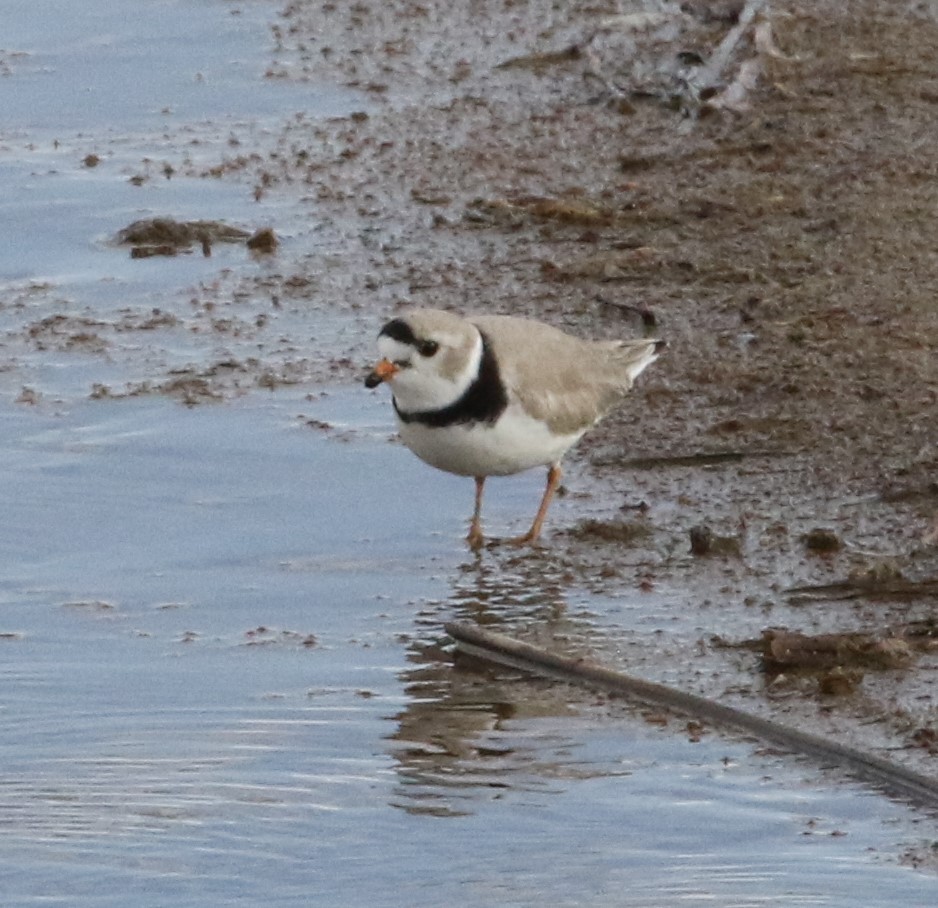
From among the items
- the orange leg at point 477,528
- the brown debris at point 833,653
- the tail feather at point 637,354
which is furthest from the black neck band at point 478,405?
the brown debris at point 833,653

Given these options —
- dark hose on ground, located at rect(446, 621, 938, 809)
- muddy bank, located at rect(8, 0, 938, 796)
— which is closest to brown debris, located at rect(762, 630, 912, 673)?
muddy bank, located at rect(8, 0, 938, 796)

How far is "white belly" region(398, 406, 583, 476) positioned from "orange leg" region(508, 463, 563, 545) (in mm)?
143

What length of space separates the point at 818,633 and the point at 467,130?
5.72 m

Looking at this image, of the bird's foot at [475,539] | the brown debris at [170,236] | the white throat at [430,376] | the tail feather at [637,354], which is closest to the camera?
the white throat at [430,376]

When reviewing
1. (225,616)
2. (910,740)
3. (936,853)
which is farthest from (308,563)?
(936,853)

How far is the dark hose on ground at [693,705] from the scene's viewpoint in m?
5.03

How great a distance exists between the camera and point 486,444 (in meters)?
7.03

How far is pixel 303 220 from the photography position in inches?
408

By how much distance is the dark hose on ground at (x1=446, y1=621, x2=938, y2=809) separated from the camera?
5031mm

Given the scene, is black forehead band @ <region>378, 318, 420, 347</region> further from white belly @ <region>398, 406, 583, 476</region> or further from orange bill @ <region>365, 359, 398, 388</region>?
white belly @ <region>398, 406, 583, 476</region>

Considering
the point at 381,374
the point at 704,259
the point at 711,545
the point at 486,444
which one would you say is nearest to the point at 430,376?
the point at 381,374

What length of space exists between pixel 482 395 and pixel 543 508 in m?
0.47

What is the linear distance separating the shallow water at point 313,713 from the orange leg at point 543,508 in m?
0.10

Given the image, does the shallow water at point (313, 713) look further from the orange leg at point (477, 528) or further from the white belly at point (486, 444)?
the white belly at point (486, 444)
